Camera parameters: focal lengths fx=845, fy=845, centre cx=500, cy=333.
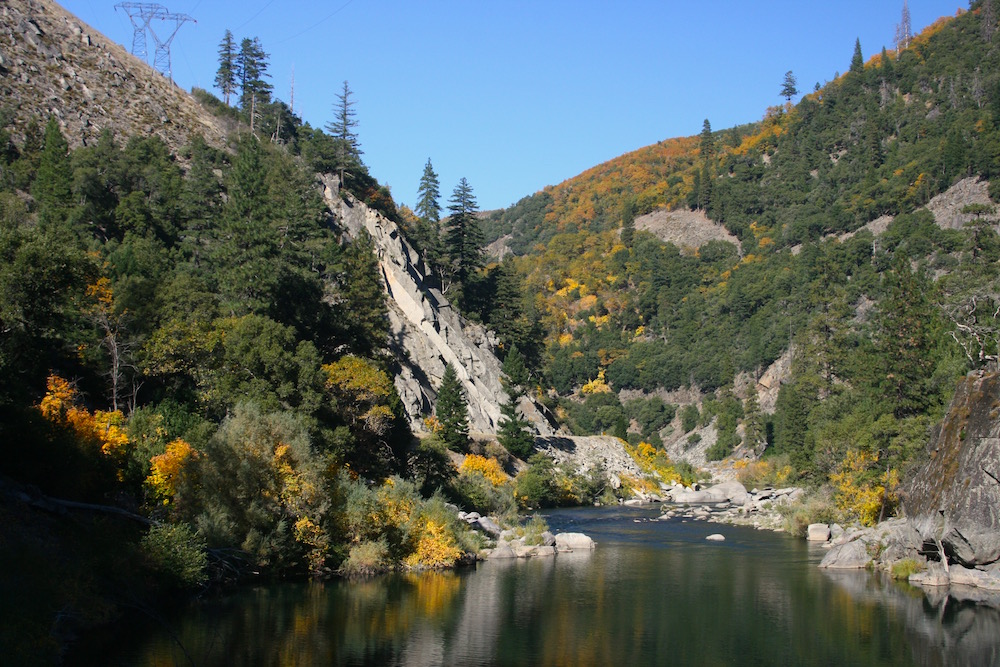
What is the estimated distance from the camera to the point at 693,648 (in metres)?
26.1

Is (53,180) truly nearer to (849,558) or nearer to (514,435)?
(514,435)

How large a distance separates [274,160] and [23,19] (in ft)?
97.2

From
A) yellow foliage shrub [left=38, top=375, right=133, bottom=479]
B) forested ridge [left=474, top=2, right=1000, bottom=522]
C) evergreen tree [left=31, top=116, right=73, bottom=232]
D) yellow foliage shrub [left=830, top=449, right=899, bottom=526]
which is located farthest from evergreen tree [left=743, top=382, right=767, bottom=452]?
yellow foliage shrub [left=38, top=375, right=133, bottom=479]

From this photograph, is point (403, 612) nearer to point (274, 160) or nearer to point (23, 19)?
A: point (274, 160)

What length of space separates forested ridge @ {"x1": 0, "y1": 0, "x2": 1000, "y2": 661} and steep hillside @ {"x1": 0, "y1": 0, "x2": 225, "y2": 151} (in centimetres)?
318

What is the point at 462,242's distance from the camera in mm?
92375

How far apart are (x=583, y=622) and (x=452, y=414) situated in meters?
37.9

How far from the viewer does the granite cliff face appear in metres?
71.9

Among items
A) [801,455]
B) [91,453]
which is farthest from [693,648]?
[801,455]

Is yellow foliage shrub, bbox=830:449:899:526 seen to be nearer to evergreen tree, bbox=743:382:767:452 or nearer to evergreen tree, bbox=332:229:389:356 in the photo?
evergreen tree, bbox=332:229:389:356

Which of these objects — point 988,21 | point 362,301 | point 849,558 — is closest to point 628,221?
point 988,21

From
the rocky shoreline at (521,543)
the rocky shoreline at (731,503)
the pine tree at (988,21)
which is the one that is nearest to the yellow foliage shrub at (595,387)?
the rocky shoreline at (731,503)

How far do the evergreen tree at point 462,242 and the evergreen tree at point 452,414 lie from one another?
25.8 metres

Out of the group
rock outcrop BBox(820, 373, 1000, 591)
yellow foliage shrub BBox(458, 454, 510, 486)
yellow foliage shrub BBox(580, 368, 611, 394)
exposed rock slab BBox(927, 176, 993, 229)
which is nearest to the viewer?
rock outcrop BBox(820, 373, 1000, 591)
